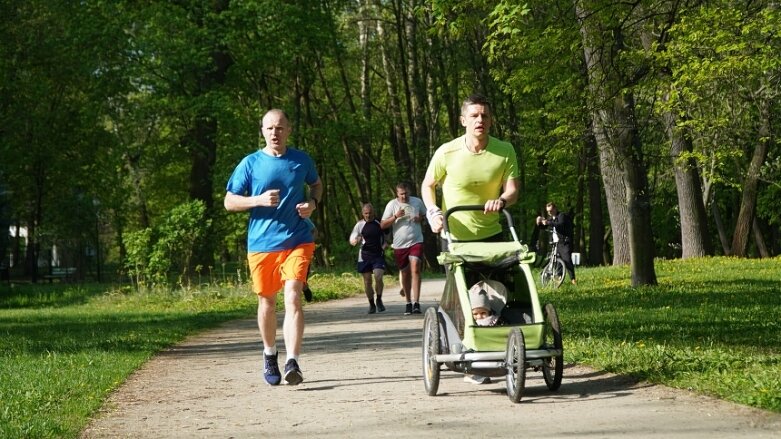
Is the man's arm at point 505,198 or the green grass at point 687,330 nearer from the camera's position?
the green grass at point 687,330

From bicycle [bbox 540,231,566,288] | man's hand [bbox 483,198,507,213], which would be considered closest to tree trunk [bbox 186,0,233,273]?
bicycle [bbox 540,231,566,288]

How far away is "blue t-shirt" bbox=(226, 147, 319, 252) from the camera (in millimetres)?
9523

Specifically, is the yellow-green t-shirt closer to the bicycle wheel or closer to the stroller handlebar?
the stroller handlebar

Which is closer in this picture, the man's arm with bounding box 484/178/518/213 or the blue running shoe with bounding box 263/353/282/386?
the man's arm with bounding box 484/178/518/213

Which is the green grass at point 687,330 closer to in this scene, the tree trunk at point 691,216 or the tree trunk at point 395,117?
the tree trunk at point 691,216

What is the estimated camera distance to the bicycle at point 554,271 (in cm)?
2373

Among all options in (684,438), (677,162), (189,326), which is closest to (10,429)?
(684,438)

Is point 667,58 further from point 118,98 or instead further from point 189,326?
point 118,98

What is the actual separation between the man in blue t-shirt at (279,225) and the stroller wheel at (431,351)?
45.4 inches

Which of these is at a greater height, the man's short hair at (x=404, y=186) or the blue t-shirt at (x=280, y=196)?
the man's short hair at (x=404, y=186)

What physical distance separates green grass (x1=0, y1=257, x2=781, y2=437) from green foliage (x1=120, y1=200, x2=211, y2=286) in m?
0.74

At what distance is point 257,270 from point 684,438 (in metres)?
4.13

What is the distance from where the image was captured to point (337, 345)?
13336 millimetres

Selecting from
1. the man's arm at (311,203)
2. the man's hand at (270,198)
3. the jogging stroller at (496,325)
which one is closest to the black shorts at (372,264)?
the man's arm at (311,203)
